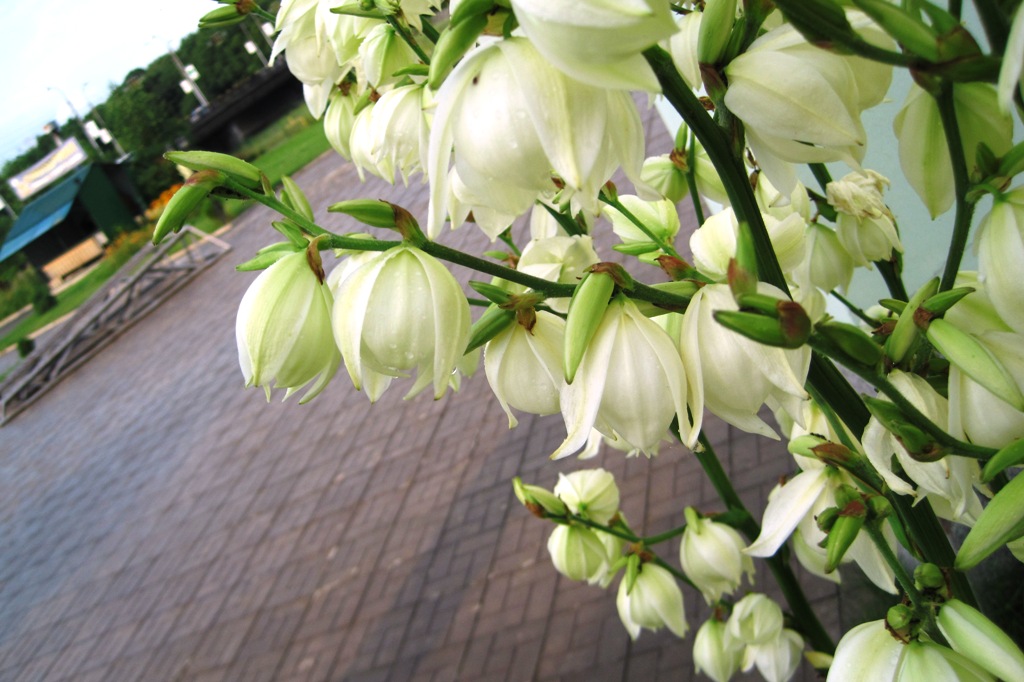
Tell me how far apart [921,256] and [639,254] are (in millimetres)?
1519

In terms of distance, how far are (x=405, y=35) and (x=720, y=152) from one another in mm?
509

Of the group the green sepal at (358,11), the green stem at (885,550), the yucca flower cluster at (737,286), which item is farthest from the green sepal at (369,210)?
the green stem at (885,550)

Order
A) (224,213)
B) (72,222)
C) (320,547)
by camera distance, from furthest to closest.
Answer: (72,222)
(224,213)
(320,547)

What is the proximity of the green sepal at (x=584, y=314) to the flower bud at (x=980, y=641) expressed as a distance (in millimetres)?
330

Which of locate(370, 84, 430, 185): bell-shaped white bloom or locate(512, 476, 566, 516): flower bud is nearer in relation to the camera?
locate(370, 84, 430, 185): bell-shaped white bloom

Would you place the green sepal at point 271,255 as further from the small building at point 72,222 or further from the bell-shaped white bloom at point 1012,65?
the small building at point 72,222

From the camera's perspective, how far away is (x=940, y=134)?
57 cm

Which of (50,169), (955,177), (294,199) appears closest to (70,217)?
(50,169)

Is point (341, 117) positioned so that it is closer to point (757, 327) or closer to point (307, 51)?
point (307, 51)

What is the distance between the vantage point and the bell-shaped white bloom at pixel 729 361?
21.0 inches

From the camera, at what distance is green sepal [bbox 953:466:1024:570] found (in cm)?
49

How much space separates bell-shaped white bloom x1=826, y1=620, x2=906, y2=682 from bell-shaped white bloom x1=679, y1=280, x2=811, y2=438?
0.69 ft

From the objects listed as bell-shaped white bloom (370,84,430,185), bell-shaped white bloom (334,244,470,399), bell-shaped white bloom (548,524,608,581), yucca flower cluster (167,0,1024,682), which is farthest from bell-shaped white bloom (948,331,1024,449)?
bell-shaped white bloom (548,524,608,581)

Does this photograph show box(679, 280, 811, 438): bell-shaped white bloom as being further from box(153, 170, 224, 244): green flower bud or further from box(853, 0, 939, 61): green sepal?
box(153, 170, 224, 244): green flower bud
